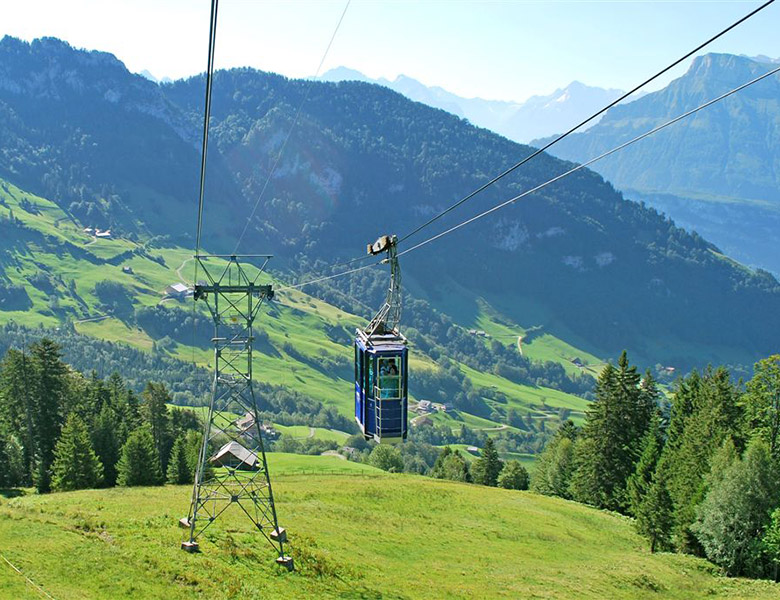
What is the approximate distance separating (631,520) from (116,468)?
51352 millimetres

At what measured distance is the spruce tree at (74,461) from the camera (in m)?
68.4

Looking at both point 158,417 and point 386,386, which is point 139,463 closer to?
point 158,417

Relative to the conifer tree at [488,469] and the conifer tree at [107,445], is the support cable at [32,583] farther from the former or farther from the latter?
the conifer tree at [488,469]

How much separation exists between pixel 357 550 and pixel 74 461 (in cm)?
3004

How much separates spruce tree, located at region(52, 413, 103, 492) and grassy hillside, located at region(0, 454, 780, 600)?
5.28m

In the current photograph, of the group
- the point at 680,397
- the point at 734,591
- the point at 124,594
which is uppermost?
the point at 680,397

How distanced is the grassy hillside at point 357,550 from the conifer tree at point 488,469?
2571 cm

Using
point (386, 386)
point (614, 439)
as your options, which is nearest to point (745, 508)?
point (614, 439)

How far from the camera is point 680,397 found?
271ft

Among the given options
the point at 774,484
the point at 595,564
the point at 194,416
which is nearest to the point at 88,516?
the point at 595,564

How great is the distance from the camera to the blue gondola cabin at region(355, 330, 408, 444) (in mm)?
38594

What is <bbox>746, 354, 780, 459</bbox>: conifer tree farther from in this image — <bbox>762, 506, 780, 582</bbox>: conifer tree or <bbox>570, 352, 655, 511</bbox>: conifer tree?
<bbox>570, 352, 655, 511</bbox>: conifer tree

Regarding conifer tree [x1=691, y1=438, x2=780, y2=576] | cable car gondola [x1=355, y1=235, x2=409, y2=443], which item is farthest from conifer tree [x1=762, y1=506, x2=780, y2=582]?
cable car gondola [x1=355, y1=235, x2=409, y2=443]

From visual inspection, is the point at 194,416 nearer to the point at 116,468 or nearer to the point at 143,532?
the point at 116,468
